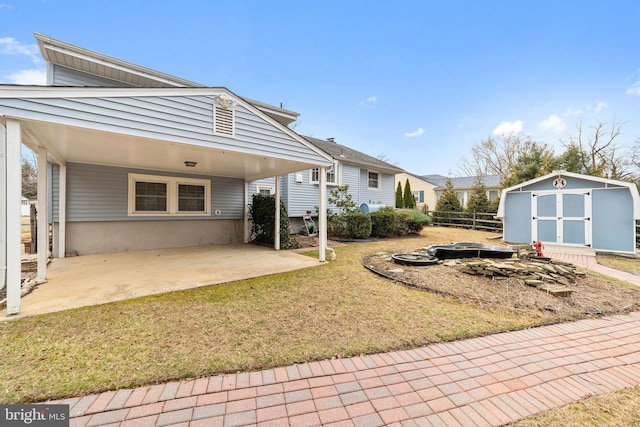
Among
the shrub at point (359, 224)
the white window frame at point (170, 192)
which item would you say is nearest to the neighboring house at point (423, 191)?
the shrub at point (359, 224)

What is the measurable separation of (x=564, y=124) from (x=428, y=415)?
88.4ft

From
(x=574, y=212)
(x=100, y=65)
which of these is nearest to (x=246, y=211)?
(x=100, y=65)

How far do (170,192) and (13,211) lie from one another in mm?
5642

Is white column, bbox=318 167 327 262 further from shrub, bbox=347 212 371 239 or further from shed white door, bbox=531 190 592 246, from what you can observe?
shed white door, bbox=531 190 592 246

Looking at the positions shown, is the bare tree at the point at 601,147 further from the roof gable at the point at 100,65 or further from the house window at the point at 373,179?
the roof gable at the point at 100,65

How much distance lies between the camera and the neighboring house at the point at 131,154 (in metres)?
3.50

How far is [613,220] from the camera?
825cm

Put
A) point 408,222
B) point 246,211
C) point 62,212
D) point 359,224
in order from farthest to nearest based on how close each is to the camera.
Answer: point 408,222
point 359,224
point 246,211
point 62,212

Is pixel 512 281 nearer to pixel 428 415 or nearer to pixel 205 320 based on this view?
pixel 428 415

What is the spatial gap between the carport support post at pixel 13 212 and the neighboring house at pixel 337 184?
738 cm

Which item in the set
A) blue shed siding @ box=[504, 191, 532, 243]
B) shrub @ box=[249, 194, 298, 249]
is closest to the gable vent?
shrub @ box=[249, 194, 298, 249]

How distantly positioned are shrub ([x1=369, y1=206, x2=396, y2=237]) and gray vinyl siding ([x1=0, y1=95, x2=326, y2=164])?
20.7 ft

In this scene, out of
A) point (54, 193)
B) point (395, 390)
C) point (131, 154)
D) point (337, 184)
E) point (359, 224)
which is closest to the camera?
point (395, 390)

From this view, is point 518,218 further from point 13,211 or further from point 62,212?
point 62,212
